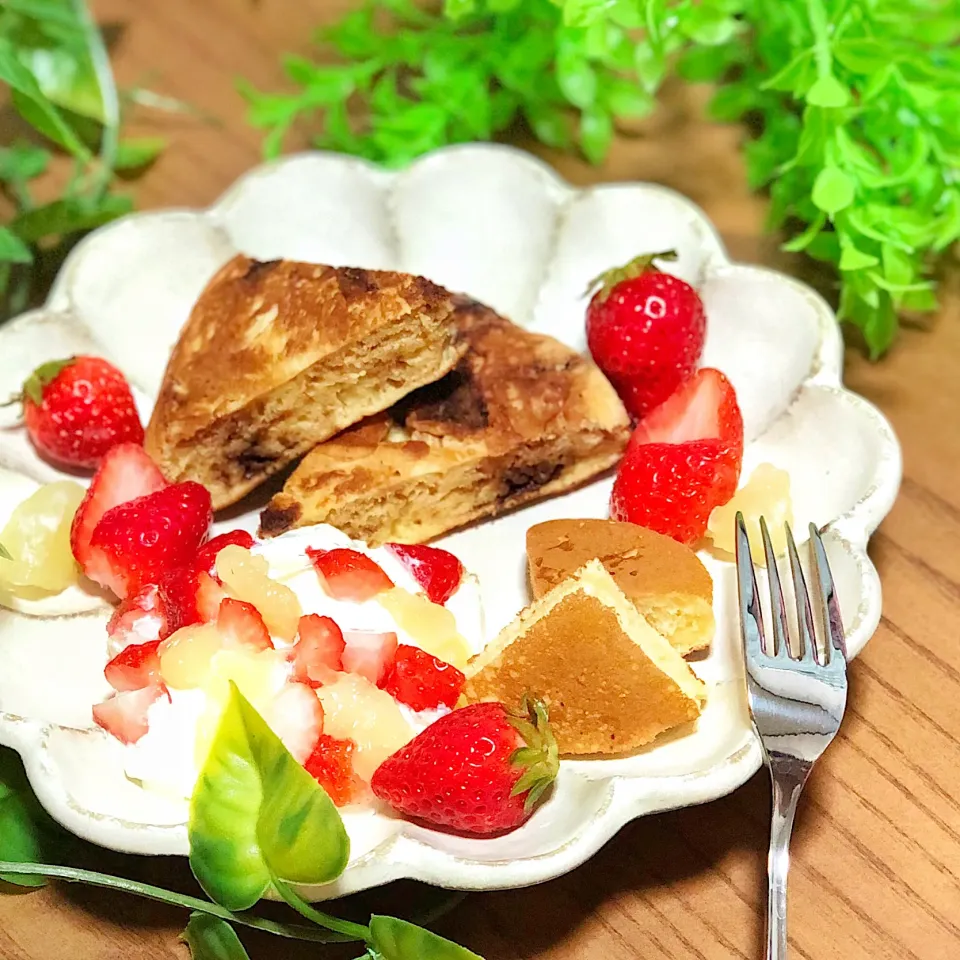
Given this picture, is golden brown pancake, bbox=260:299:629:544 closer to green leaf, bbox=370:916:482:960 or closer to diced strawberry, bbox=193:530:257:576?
diced strawberry, bbox=193:530:257:576

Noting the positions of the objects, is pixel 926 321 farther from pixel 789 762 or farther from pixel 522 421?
pixel 789 762

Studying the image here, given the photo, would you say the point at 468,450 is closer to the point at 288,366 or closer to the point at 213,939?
the point at 288,366

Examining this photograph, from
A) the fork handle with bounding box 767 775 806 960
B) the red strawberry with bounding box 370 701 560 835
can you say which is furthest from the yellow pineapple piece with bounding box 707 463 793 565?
the red strawberry with bounding box 370 701 560 835

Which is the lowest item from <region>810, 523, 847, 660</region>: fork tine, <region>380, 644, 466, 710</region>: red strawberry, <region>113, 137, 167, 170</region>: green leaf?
<region>810, 523, 847, 660</region>: fork tine

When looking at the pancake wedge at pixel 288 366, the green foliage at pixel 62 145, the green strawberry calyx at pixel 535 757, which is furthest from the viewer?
the green foliage at pixel 62 145

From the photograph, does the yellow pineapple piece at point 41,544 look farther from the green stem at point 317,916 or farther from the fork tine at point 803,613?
the fork tine at point 803,613

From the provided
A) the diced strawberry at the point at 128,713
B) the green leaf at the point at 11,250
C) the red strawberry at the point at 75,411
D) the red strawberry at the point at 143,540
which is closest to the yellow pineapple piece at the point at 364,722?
the diced strawberry at the point at 128,713

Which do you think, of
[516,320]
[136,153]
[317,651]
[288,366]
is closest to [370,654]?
[317,651]
